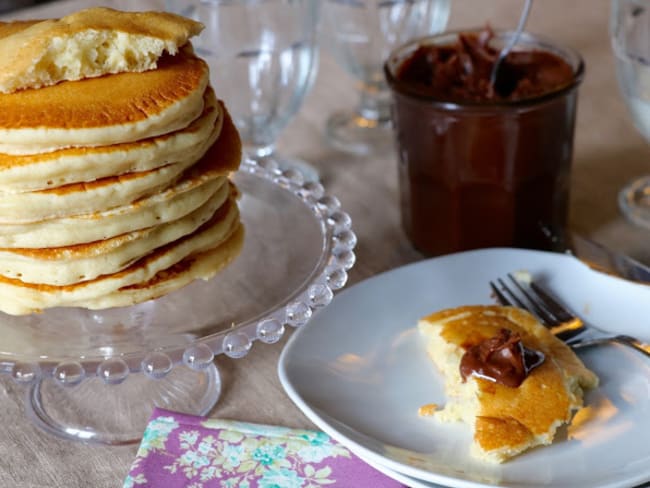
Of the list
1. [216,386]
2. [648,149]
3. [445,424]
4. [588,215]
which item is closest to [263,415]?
[216,386]

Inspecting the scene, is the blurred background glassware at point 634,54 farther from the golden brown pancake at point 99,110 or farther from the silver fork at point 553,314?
the golden brown pancake at point 99,110

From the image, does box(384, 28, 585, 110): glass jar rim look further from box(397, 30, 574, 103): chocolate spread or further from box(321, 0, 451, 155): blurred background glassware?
box(321, 0, 451, 155): blurred background glassware

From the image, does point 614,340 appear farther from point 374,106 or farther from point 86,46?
point 374,106

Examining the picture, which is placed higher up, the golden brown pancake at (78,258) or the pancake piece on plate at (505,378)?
the golden brown pancake at (78,258)

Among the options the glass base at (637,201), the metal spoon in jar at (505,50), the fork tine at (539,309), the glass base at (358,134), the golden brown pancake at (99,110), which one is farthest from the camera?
the glass base at (358,134)

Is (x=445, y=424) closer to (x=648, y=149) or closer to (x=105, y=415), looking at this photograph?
(x=105, y=415)

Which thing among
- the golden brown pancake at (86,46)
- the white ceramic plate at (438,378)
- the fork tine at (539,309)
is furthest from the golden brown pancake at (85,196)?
the fork tine at (539,309)
